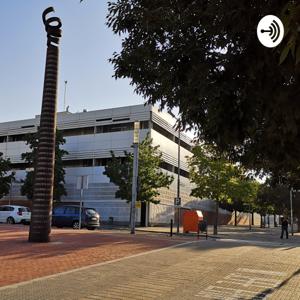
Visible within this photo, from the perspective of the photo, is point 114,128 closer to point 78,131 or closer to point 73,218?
point 78,131

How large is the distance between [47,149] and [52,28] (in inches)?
173

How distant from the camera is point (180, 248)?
1845cm

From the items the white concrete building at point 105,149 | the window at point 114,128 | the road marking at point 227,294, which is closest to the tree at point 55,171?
the white concrete building at point 105,149

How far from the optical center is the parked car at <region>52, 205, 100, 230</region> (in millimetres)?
35250

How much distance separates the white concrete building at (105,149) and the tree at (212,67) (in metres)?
45.0

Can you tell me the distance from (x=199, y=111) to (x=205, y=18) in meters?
1.06

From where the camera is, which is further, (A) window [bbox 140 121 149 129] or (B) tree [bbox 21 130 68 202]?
(A) window [bbox 140 121 149 129]

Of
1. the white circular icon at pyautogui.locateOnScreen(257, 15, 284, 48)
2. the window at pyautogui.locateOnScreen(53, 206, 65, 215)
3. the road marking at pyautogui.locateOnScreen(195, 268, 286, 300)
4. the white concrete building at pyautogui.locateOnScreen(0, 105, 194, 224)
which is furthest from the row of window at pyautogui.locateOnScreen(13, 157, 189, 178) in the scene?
the white circular icon at pyautogui.locateOnScreen(257, 15, 284, 48)

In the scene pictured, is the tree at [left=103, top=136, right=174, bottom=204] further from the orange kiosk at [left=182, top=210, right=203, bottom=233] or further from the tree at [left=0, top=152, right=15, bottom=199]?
the tree at [left=0, top=152, right=15, bottom=199]

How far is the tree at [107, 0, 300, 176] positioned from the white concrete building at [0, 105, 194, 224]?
4496cm

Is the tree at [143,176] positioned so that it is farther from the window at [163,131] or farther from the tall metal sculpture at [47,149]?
the tall metal sculpture at [47,149]

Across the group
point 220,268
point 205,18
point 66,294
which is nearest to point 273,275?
point 220,268

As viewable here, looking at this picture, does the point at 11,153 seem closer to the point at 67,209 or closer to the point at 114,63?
the point at 67,209

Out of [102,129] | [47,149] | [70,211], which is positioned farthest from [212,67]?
[102,129]
